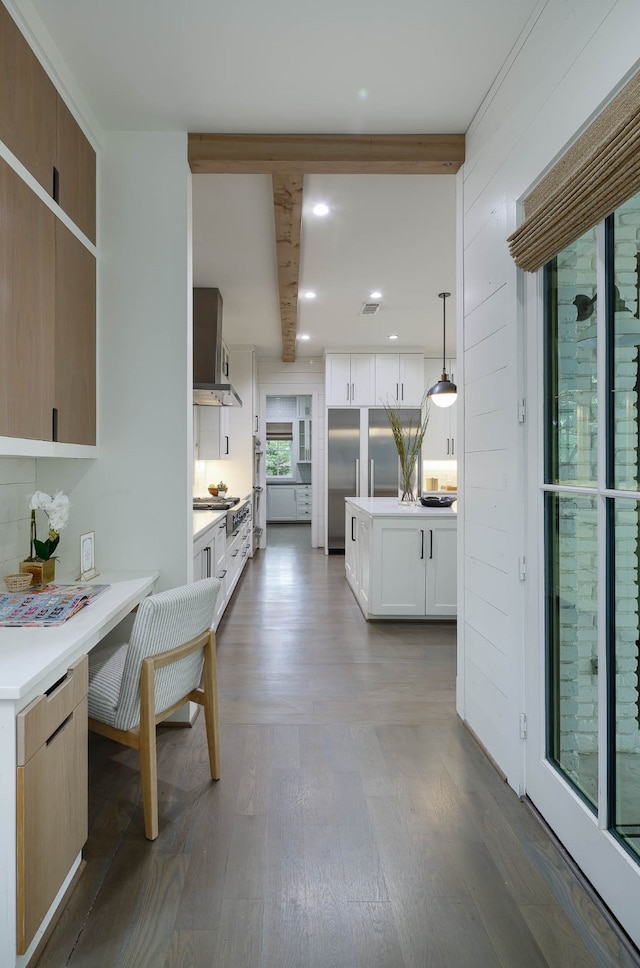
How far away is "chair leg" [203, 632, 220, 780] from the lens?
7.30 ft

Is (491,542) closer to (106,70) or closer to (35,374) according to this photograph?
(35,374)

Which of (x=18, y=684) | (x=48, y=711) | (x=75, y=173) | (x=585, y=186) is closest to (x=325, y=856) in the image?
(x=48, y=711)

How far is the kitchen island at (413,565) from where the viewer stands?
177 inches

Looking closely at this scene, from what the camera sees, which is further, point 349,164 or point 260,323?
point 260,323

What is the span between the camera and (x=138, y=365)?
270cm

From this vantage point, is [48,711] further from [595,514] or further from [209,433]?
[209,433]

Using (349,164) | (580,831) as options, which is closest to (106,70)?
(349,164)

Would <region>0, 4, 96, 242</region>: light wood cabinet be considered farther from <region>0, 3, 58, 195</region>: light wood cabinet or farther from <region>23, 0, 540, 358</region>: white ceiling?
<region>23, 0, 540, 358</region>: white ceiling

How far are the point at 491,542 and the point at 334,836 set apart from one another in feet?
4.08

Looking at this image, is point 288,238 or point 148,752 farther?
point 288,238

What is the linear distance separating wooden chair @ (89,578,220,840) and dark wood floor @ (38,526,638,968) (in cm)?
26

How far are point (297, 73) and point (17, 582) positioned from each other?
2286mm

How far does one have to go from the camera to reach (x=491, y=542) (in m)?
2.40

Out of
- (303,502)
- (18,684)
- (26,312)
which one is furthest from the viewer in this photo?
(303,502)
